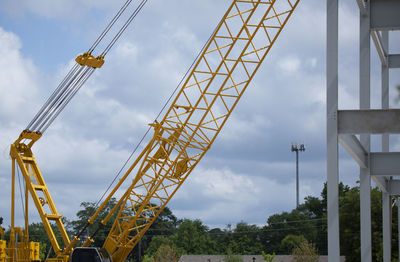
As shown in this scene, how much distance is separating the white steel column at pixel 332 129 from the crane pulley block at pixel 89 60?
21926 millimetres

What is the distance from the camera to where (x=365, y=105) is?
1461cm

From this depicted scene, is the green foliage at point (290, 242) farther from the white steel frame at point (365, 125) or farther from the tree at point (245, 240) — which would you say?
the white steel frame at point (365, 125)

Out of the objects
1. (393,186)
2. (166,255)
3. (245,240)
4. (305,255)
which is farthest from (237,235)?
(393,186)

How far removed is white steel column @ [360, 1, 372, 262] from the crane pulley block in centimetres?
1904

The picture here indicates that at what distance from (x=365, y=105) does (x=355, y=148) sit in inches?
67.1

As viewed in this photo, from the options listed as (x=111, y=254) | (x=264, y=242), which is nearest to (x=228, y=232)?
(x=264, y=242)

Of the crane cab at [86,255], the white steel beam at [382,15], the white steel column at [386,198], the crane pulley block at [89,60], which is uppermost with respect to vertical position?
the crane pulley block at [89,60]

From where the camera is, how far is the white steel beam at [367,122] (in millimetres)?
11023

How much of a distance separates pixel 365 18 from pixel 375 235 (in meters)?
44.4

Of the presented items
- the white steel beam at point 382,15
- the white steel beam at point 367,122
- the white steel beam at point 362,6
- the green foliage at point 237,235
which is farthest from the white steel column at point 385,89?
the green foliage at point 237,235

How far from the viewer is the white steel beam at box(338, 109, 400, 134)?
11.0 metres

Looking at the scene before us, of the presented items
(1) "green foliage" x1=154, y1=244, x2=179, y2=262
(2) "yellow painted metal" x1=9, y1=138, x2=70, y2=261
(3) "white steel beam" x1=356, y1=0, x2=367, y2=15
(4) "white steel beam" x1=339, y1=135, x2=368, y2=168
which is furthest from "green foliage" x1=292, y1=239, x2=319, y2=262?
(3) "white steel beam" x1=356, y1=0, x2=367, y2=15

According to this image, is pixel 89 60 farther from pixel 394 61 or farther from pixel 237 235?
pixel 237 235

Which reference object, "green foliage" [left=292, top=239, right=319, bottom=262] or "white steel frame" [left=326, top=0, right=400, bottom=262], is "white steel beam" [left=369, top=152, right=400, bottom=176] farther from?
"green foliage" [left=292, top=239, right=319, bottom=262]
